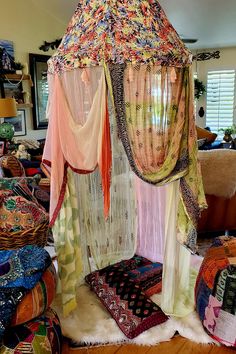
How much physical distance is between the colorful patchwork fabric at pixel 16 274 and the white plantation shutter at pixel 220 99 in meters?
7.12

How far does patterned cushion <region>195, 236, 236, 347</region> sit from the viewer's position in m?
1.87

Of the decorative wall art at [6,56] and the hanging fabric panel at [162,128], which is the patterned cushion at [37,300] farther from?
the decorative wall art at [6,56]

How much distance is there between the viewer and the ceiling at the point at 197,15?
195 inches

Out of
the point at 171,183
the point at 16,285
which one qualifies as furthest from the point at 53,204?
the point at 171,183

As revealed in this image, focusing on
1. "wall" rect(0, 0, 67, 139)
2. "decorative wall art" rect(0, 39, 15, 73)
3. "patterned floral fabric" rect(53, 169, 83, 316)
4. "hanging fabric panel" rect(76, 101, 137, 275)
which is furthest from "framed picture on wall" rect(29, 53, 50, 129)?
"patterned floral fabric" rect(53, 169, 83, 316)

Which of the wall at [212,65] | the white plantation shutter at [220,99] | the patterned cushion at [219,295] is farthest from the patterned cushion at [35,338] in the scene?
the white plantation shutter at [220,99]

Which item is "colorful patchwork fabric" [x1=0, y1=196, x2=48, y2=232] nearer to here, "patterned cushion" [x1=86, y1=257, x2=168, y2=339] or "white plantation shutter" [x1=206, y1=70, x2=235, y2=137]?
"patterned cushion" [x1=86, y1=257, x2=168, y2=339]

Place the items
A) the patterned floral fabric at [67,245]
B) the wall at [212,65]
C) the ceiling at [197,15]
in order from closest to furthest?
the patterned floral fabric at [67,245] < the ceiling at [197,15] < the wall at [212,65]

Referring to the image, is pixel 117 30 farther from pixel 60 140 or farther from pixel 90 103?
pixel 60 140

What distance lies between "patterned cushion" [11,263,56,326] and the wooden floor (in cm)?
33

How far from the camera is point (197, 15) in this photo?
5.42 metres

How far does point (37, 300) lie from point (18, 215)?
889mm

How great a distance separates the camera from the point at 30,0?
17.9 feet

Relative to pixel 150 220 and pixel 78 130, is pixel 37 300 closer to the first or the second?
pixel 78 130
